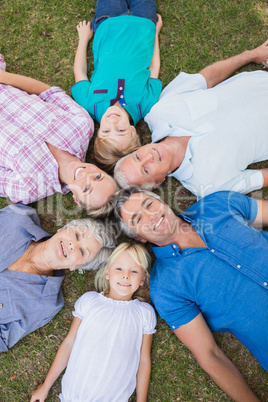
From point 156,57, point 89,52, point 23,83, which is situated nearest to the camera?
point 23,83

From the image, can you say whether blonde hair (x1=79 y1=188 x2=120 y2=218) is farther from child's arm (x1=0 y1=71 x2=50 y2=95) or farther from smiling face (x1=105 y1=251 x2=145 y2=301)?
child's arm (x1=0 y1=71 x2=50 y2=95)

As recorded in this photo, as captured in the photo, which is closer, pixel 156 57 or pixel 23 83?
pixel 23 83

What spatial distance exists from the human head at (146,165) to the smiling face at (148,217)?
0.20 metres

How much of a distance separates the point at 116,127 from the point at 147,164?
1.83 feet

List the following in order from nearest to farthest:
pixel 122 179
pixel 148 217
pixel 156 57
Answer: pixel 148 217, pixel 122 179, pixel 156 57

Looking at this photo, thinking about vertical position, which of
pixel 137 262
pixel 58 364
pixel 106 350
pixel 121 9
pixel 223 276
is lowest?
pixel 58 364

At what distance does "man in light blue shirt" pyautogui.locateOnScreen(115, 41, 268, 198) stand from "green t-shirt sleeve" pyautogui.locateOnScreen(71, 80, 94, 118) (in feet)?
2.54

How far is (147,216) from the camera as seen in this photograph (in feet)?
9.46

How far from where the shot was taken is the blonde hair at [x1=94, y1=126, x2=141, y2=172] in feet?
10.9

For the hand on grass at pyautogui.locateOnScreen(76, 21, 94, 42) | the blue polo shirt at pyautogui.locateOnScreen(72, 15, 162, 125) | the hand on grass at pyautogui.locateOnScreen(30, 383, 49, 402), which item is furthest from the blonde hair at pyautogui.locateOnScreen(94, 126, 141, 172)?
the hand on grass at pyautogui.locateOnScreen(30, 383, 49, 402)

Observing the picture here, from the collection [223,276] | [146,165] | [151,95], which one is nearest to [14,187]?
[146,165]

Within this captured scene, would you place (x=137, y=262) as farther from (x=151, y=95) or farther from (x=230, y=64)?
(x=230, y=64)

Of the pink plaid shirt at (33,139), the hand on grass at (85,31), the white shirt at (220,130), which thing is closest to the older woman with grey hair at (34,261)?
the pink plaid shirt at (33,139)

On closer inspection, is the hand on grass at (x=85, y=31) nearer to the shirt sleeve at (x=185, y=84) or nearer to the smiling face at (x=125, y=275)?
the shirt sleeve at (x=185, y=84)
